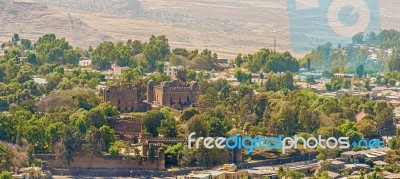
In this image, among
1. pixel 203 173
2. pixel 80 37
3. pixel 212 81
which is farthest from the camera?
A: pixel 80 37

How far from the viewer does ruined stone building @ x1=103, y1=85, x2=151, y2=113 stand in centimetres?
5284

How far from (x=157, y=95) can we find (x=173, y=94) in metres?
0.61

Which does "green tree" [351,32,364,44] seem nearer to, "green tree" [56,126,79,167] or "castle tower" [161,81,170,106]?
"castle tower" [161,81,170,106]

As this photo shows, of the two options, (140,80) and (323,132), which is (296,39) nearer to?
(140,80)

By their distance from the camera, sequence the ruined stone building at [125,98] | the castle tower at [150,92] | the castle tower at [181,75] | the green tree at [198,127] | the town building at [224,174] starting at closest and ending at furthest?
the town building at [224,174], the green tree at [198,127], the ruined stone building at [125,98], the castle tower at [150,92], the castle tower at [181,75]

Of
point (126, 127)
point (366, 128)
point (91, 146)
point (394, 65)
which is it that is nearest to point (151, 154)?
point (91, 146)

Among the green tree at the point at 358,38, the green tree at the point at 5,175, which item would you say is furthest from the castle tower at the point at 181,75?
the green tree at the point at 358,38

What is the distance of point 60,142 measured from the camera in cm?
4506

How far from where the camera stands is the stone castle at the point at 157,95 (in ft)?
174

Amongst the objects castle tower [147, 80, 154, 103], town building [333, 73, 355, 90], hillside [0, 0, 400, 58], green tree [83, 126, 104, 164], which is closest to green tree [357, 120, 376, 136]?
castle tower [147, 80, 154, 103]

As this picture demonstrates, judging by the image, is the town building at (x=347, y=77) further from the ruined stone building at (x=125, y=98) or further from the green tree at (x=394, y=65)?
the ruined stone building at (x=125, y=98)

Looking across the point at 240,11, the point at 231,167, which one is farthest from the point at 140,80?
the point at 240,11

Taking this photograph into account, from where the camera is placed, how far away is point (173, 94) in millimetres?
54969

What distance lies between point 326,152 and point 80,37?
135 ft
